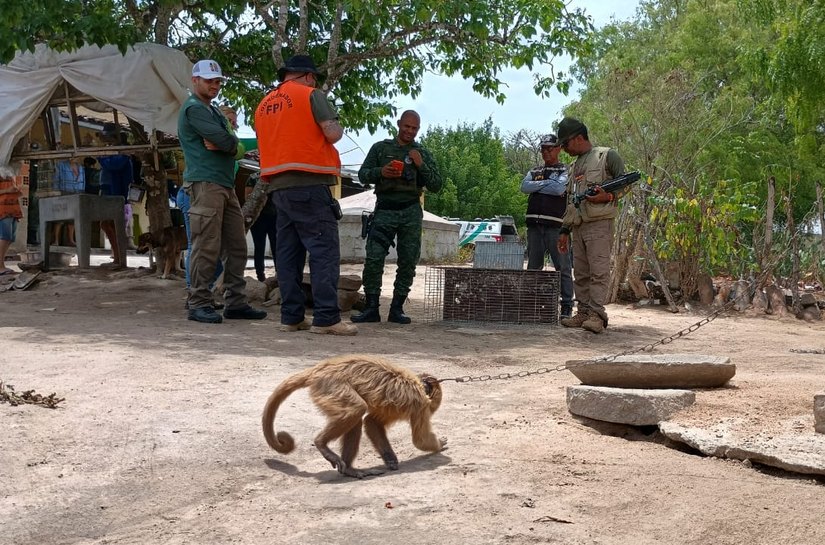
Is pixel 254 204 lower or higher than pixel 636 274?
higher

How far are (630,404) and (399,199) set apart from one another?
4065mm

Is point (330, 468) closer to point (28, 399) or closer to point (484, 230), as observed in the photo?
point (28, 399)

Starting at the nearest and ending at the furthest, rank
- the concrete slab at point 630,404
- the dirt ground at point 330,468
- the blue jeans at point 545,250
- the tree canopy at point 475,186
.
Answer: the dirt ground at point 330,468
the concrete slab at point 630,404
the blue jeans at point 545,250
the tree canopy at point 475,186

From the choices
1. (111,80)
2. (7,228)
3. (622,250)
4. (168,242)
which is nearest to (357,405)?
(111,80)

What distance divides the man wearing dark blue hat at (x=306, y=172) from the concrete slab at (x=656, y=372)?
2486 millimetres

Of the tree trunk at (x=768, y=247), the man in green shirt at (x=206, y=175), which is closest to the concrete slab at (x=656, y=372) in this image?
the man in green shirt at (x=206, y=175)

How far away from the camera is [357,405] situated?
344 centimetres

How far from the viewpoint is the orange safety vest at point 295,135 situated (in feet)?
21.7

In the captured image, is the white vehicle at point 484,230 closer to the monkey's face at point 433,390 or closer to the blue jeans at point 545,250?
the blue jeans at point 545,250

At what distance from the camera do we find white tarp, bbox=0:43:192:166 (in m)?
9.27

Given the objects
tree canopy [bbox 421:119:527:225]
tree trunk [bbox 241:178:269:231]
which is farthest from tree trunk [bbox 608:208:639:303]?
tree canopy [bbox 421:119:527:225]

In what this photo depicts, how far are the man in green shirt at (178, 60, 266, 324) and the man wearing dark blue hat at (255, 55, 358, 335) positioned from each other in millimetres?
467

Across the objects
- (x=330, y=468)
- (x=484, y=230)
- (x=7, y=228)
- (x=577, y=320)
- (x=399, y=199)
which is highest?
(x=484, y=230)

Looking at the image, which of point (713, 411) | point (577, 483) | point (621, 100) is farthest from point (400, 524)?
point (621, 100)
